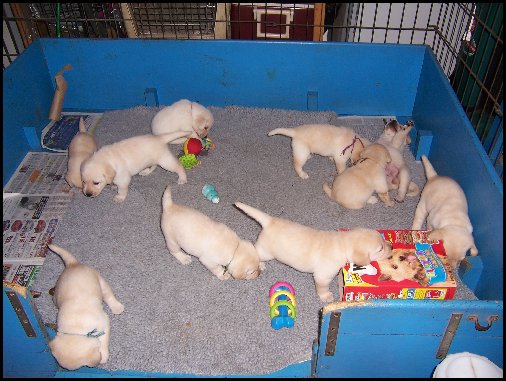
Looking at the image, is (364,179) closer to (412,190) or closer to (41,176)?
(412,190)

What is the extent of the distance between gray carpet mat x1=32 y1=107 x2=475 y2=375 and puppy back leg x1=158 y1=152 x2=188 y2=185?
0.05 m

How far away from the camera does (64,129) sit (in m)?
3.12

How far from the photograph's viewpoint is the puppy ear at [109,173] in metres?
2.26

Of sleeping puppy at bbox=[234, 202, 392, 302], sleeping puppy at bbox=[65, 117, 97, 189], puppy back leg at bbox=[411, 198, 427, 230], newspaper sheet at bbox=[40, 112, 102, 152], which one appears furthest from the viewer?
newspaper sheet at bbox=[40, 112, 102, 152]

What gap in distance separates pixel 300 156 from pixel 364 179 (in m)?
0.46

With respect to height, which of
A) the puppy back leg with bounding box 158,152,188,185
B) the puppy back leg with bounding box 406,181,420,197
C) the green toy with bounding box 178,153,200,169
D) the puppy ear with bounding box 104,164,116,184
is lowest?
the puppy back leg with bounding box 406,181,420,197

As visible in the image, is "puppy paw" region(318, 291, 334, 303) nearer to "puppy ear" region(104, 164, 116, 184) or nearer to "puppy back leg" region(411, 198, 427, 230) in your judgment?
"puppy back leg" region(411, 198, 427, 230)

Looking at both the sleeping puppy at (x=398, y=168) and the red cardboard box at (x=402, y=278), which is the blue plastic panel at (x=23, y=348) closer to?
the red cardboard box at (x=402, y=278)

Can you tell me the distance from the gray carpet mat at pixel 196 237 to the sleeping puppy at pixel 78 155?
0.20 m

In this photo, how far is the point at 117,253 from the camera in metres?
2.27

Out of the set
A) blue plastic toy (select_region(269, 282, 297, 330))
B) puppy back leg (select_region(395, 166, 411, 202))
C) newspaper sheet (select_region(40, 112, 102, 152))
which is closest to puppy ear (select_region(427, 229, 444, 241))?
puppy back leg (select_region(395, 166, 411, 202))

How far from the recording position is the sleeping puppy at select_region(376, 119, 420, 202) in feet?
8.07

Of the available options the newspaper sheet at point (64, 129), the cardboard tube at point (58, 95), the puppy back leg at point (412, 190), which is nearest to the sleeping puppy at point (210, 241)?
the puppy back leg at point (412, 190)

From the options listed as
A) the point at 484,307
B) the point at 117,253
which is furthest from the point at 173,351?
the point at 484,307
